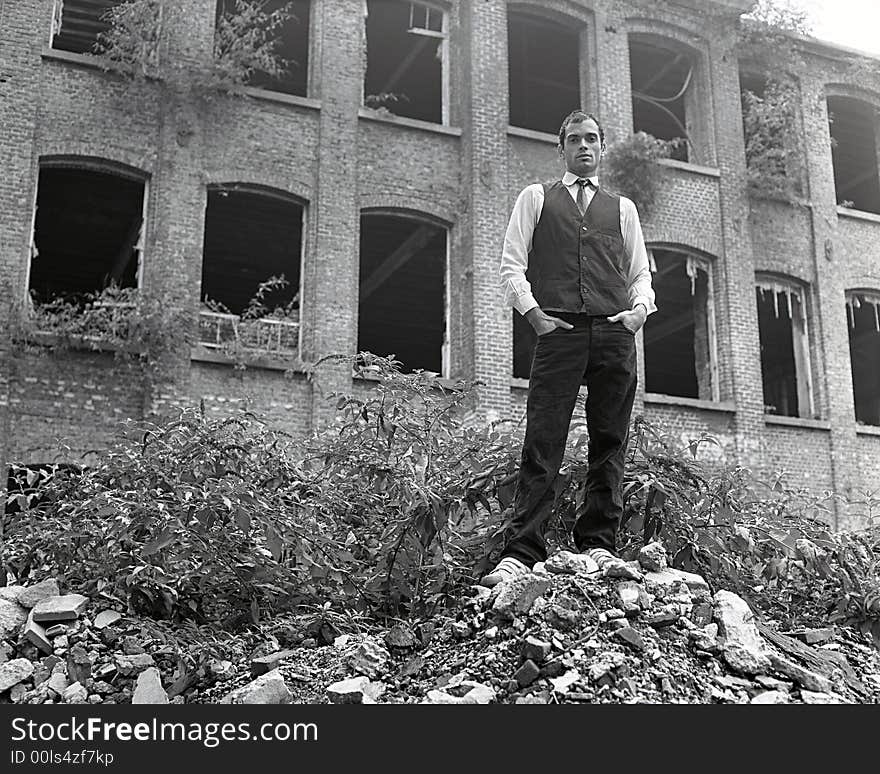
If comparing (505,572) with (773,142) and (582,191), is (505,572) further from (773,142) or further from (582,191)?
(773,142)

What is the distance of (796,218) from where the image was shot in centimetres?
1869

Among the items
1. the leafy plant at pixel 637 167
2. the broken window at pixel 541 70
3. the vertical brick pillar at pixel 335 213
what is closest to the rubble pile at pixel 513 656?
the vertical brick pillar at pixel 335 213

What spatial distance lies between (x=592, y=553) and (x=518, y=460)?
2.76 ft

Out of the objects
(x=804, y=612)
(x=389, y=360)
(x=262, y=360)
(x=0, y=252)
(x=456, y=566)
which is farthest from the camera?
(x=262, y=360)

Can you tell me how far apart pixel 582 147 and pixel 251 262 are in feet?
48.0

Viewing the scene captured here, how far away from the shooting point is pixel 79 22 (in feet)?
50.3

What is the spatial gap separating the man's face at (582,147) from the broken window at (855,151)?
1599 centimetres

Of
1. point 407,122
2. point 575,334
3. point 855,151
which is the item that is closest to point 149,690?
point 575,334

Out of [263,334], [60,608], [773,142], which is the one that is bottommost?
[60,608]

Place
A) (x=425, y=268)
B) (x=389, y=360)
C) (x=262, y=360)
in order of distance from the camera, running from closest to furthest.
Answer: (x=389, y=360)
(x=262, y=360)
(x=425, y=268)

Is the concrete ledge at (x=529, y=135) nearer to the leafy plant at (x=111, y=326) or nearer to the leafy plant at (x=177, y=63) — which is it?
the leafy plant at (x=177, y=63)

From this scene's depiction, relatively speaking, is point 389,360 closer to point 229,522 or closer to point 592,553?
point 229,522

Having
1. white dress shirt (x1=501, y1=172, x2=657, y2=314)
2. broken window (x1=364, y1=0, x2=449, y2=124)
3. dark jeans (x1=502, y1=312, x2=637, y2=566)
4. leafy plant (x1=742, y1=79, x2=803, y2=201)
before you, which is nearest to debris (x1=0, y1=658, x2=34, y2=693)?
dark jeans (x1=502, y1=312, x2=637, y2=566)

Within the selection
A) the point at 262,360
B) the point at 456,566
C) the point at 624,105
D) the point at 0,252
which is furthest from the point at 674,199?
the point at 456,566
